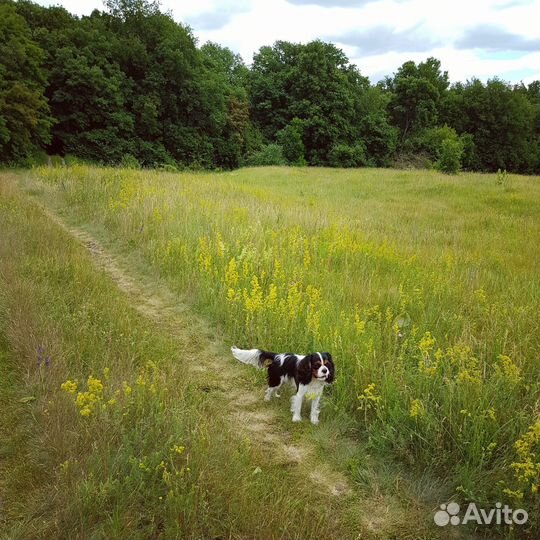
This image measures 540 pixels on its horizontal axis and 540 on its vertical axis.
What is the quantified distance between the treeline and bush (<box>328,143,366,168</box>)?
0.19 metres

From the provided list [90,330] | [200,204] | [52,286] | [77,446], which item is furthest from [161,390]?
[200,204]

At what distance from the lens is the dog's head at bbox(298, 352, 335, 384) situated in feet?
13.2

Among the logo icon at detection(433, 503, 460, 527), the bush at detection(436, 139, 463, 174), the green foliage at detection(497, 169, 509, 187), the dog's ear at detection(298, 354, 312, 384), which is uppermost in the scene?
the bush at detection(436, 139, 463, 174)

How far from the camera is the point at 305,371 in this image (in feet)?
13.7

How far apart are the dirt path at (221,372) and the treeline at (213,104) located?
2514 cm

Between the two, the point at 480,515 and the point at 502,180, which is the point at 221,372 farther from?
the point at 502,180

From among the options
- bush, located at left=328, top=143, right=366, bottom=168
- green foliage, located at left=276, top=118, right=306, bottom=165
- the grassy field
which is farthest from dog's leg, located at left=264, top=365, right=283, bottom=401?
bush, located at left=328, top=143, right=366, bottom=168

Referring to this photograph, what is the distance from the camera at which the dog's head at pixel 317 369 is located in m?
4.03

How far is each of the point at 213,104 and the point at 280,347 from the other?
45.7m

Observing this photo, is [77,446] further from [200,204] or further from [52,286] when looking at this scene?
[200,204]

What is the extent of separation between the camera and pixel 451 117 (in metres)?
67.6

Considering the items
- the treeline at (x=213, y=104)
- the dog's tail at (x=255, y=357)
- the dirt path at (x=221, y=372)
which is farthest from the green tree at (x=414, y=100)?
the dog's tail at (x=255, y=357)

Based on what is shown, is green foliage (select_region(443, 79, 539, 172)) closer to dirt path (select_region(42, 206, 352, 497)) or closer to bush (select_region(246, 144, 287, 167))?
bush (select_region(246, 144, 287, 167))

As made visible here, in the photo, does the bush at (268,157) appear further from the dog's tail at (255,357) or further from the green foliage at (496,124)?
the dog's tail at (255,357)
